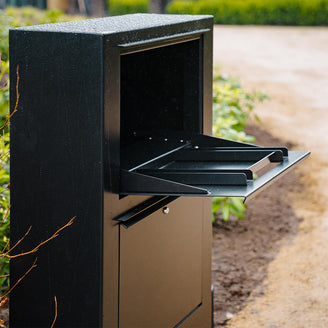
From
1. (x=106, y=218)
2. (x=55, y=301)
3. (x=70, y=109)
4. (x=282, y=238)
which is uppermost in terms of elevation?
(x=70, y=109)

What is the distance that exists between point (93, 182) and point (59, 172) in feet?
0.48

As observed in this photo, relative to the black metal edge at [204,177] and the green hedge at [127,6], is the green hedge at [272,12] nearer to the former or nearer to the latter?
the green hedge at [127,6]

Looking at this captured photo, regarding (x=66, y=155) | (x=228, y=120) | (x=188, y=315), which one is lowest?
(x=188, y=315)

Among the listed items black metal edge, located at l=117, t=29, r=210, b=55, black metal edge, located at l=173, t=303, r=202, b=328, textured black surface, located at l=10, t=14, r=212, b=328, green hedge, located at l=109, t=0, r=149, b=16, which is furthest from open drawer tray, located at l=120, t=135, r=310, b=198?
green hedge, located at l=109, t=0, r=149, b=16

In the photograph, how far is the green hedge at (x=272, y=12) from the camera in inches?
801

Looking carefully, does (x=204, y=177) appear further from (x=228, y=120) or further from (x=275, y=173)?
(x=228, y=120)

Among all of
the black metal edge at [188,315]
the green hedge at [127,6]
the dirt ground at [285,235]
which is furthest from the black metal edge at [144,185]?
the green hedge at [127,6]

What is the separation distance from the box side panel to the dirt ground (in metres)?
1.65

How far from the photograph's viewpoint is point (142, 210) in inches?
105

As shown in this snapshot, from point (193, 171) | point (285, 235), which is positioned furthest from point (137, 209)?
point (285, 235)

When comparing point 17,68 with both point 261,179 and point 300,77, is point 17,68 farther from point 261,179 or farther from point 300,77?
point 300,77

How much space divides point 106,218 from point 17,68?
617 millimetres

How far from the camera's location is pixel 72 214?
2.48 meters

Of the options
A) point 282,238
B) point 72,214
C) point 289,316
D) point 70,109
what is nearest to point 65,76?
point 70,109
